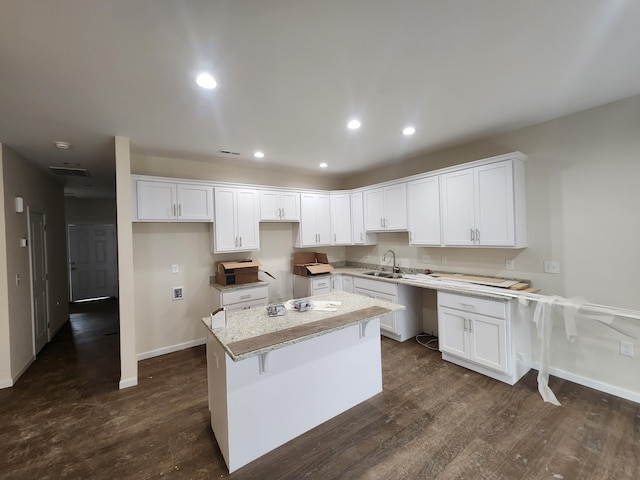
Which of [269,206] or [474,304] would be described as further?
[269,206]

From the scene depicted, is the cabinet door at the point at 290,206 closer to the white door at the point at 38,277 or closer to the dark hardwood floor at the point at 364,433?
the dark hardwood floor at the point at 364,433

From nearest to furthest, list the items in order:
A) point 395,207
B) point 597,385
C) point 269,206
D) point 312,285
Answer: point 597,385, point 395,207, point 269,206, point 312,285

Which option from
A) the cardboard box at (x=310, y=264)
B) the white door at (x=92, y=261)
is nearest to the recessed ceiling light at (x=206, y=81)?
the cardboard box at (x=310, y=264)

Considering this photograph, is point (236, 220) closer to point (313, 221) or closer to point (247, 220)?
point (247, 220)

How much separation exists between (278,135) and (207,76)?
1230 millimetres

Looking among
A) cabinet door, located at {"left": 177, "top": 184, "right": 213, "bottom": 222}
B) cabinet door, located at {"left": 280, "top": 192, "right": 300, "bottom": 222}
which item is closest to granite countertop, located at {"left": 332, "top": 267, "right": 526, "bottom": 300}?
cabinet door, located at {"left": 280, "top": 192, "right": 300, "bottom": 222}

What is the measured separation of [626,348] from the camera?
2482 millimetres

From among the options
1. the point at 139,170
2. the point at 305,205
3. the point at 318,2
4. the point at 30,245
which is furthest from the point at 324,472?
the point at 30,245

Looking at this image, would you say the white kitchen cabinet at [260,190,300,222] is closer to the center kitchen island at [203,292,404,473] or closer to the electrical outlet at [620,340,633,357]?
the center kitchen island at [203,292,404,473]

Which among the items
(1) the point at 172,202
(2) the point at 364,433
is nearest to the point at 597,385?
(2) the point at 364,433

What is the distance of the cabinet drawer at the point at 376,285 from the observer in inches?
152

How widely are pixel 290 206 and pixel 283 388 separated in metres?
3.00

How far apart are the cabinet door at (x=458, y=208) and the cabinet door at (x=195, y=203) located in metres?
3.18

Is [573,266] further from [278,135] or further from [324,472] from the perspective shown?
[278,135]
